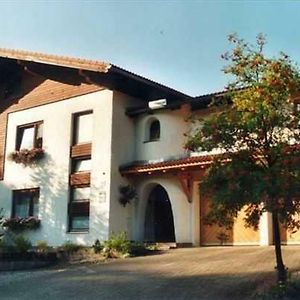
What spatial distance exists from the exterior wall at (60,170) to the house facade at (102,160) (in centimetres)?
4

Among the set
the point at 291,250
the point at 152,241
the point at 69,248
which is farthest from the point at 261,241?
the point at 69,248

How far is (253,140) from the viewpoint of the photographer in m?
11.2

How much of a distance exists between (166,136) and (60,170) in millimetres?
4727

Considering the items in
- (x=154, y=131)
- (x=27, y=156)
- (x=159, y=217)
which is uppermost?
(x=154, y=131)

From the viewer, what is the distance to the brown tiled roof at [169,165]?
18.8 metres

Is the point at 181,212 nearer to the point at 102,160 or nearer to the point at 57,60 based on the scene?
the point at 102,160

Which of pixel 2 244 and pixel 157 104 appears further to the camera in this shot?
pixel 157 104

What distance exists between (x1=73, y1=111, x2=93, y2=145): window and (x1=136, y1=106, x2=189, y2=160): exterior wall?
6.75 ft

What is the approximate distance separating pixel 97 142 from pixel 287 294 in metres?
12.3

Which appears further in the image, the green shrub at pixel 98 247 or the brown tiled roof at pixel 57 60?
the brown tiled roof at pixel 57 60

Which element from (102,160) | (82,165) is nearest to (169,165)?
(102,160)

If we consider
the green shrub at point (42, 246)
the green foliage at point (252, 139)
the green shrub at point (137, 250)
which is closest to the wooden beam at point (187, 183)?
the green shrub at point (137, 250)

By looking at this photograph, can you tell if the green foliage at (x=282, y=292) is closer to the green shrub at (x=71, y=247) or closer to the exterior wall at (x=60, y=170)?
the green shrub at (x=71, y=247)

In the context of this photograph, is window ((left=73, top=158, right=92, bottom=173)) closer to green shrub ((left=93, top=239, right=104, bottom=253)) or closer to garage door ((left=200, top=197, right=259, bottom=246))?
green shrub ((left=93, top=239, right=104, bottom=253))
